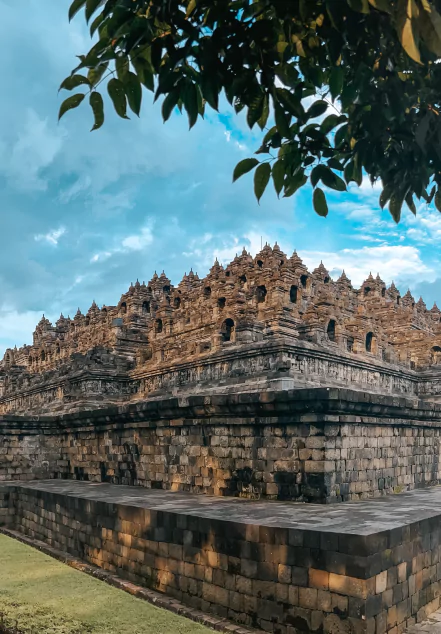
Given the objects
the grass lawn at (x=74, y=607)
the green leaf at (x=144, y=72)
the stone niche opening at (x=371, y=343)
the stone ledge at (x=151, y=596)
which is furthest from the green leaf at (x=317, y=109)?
the stone niche opening at (x=371, y=343)

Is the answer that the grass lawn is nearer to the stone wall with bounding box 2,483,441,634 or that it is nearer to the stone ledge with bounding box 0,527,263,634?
the stone ledge with bounding box 0,527,263,634

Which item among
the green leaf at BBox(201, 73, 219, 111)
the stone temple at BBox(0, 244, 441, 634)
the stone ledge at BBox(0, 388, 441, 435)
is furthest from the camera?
the stone ledge at BBox(0, 388, 441, 435)

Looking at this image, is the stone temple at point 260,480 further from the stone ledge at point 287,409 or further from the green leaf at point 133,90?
the green leaf at point 133,90

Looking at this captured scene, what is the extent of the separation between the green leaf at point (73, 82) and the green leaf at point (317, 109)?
168 centimetres

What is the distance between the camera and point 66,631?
567cm

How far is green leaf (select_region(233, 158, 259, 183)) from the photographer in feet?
13.7

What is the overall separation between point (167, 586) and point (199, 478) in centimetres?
320

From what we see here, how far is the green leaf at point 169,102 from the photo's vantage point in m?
3.92

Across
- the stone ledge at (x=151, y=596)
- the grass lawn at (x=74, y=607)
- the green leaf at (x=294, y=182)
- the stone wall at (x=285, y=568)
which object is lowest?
the stone ledge at (x=151, y=596)

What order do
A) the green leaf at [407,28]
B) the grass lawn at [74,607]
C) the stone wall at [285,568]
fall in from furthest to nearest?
1. the grass lawn at [74,607]
2. the stone wall at [285,568]
3. the green leaf at [407,28]

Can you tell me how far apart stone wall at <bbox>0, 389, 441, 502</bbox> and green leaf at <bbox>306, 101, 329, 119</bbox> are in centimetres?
500

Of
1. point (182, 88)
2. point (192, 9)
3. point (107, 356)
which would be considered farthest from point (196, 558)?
point (107, 356)

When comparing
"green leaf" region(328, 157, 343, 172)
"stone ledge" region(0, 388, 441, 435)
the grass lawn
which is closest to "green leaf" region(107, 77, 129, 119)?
"green leaf" region(328, 157, 343, 172)

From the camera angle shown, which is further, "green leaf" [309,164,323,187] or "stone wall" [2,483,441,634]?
"stone wall" [2,483,441,634]
